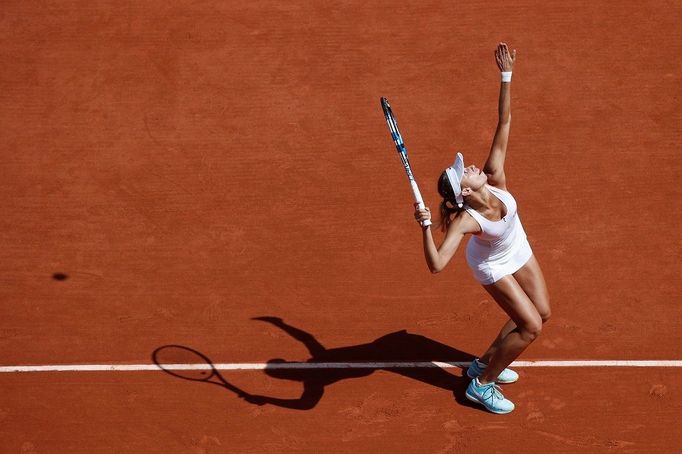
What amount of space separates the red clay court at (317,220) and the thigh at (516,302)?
108 cm

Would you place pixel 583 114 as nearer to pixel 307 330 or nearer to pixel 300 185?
pixel 300 185

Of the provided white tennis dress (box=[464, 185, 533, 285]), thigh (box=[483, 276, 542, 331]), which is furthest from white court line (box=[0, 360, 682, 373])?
white tennis dress (box=[464, 185, 533, 285])

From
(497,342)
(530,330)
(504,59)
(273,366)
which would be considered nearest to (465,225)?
(530,330)

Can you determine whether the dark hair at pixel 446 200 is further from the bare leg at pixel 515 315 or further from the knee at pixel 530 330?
the knee at pixel 530 330

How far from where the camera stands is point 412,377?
8.05 metres

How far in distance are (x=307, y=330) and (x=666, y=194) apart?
4339 mm

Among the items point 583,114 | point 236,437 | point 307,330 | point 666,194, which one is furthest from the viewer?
point 583,114

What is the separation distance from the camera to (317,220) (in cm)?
952

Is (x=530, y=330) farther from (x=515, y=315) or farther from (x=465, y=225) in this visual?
(x=465, y=225)

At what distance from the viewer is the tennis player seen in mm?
6660

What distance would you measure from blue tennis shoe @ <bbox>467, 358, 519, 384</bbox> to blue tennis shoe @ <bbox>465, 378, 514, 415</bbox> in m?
0.18

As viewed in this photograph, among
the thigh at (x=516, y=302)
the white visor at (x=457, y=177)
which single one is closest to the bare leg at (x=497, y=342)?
the thigh at (x=516, y=302)

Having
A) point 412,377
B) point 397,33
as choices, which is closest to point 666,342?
point 412,377

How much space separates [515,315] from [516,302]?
130mm
